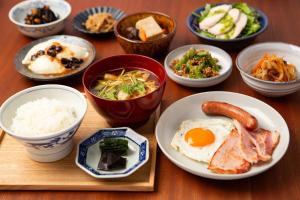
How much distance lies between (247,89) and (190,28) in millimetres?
593

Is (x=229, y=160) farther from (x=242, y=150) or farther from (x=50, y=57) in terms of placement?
(x=50, y=57)

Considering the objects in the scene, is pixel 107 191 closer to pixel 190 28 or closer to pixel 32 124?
pixel 32 124

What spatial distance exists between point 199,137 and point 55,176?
2.06 ft

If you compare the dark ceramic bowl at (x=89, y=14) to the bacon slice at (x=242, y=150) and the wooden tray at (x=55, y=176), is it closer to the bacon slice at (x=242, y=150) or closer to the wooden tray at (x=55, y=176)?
the wooden tray at (x=55, y=176)

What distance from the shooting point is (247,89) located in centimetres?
202

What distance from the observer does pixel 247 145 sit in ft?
4.98

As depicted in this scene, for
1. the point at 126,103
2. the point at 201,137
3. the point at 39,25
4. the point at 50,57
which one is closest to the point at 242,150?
the point at 201,137

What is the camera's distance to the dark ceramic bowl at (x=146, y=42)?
217cm

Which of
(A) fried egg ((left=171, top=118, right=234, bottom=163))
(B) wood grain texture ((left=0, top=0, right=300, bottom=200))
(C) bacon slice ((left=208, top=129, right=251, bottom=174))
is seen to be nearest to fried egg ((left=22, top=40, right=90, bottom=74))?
(B) wood grain texture ((left=0, top=0, right=300, bottom=200))

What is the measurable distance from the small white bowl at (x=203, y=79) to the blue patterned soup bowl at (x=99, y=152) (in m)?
0.51

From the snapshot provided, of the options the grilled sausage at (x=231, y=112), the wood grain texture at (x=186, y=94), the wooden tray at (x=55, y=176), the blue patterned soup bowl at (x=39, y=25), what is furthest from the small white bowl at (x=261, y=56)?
the blue patterned soup bowl at (x=39, y=25)

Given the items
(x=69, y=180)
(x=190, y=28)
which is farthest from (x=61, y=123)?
(x=190, y=28)

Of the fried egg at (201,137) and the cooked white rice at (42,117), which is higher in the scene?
→ the cooked white rice at (42,117)

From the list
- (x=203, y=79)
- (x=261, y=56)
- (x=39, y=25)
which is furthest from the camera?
(x=39, y=25)
